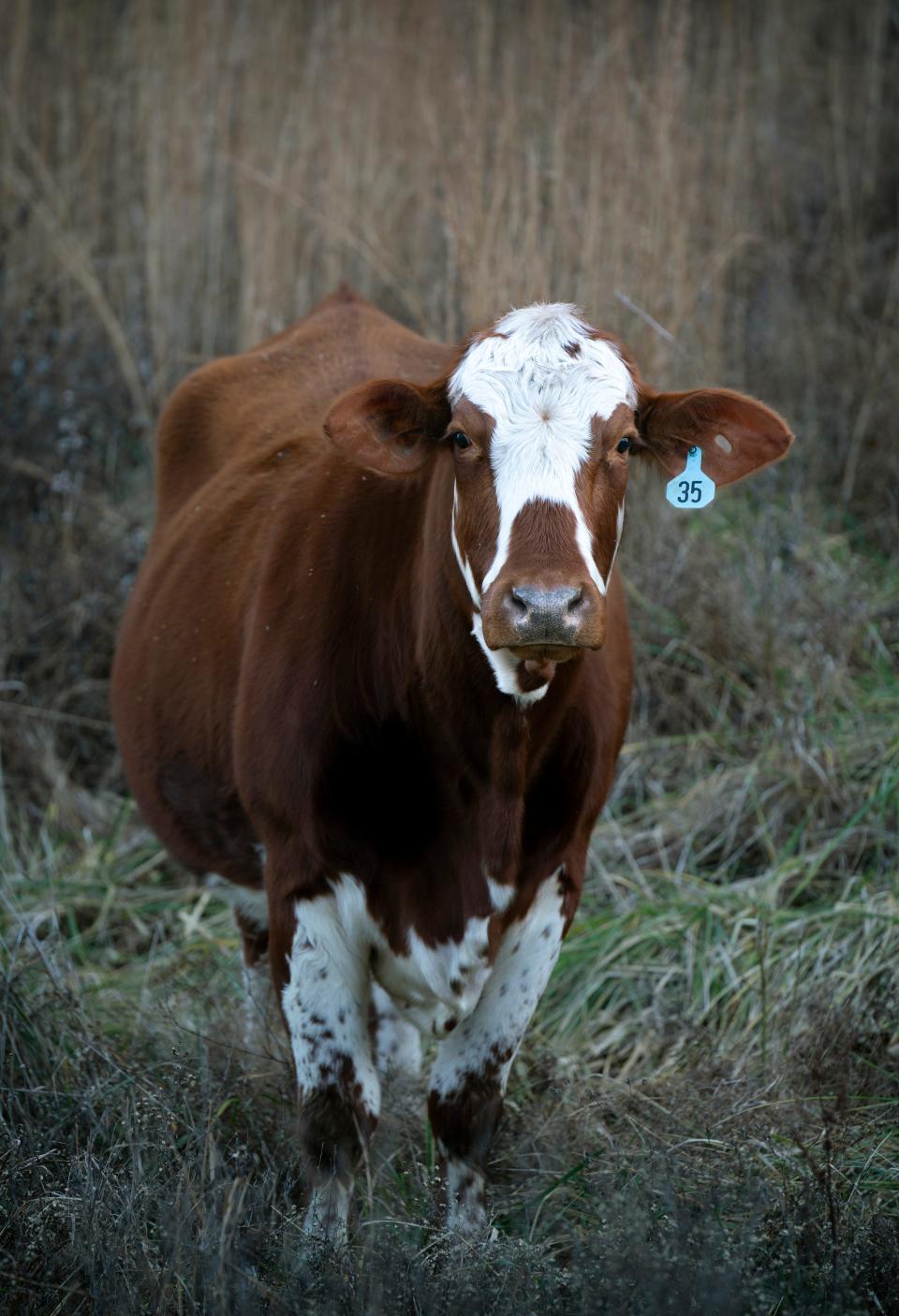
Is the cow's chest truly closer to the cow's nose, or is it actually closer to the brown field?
the brown field

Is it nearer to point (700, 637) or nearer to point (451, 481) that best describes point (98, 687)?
point (700, 637)

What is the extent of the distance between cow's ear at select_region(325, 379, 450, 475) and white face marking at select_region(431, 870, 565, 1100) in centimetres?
94

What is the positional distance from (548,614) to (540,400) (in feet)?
1.62

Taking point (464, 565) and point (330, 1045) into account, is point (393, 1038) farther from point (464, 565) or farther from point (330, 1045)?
point (464, 565)

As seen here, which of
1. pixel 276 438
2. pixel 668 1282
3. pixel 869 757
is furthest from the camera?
pixel 869 757

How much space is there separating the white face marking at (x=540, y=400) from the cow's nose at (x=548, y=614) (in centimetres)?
11

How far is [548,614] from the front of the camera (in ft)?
7.98

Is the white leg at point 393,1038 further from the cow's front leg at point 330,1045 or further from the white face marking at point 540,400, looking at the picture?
the white face marking at point 540,400

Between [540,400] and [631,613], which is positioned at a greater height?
[540,400]

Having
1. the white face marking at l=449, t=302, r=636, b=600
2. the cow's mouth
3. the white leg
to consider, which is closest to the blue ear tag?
the white face marking at l=449, t=302, r=636, b=600

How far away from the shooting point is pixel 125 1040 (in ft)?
12.1

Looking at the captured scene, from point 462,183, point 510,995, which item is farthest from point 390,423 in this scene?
point 462,183

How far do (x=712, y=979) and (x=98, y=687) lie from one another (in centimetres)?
275

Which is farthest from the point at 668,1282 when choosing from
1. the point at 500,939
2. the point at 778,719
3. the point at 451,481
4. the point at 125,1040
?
the point at 778,719
